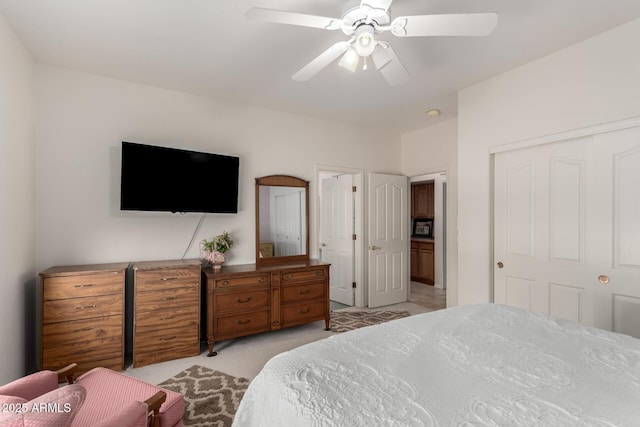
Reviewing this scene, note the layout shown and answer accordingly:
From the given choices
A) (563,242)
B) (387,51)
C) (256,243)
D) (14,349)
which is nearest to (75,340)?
(14,349)

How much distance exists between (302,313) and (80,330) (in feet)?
6.68

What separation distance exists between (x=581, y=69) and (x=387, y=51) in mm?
1729

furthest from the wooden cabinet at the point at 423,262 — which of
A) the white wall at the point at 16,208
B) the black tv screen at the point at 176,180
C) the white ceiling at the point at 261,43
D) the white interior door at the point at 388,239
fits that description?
the white wall at the point at 16,208

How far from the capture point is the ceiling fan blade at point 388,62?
6.44 ft

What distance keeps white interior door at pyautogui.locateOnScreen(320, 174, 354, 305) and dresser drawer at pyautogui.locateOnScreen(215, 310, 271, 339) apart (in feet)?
5.65

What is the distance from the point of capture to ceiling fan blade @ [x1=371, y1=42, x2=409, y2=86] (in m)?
1.96

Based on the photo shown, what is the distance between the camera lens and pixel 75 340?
2.56 m

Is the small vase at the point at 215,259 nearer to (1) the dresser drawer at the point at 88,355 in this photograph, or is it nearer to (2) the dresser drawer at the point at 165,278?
(2) the dresser drawer at the point at 165,278

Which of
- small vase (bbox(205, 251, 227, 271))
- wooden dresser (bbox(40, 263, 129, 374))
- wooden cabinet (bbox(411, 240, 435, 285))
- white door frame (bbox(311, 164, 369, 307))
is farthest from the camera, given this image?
wooden cabinet (bbox(411, 240, 435, 285))

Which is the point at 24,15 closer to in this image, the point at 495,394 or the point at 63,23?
the point at 63,23

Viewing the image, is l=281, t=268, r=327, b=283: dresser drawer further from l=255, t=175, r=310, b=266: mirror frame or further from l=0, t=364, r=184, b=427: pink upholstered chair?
l=0, t=364, r=184, b=427: pink upholstered chair

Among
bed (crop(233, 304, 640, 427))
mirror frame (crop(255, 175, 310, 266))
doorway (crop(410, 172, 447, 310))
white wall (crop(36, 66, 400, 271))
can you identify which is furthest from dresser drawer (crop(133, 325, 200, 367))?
doorway (crop(410, 172, 447, 310))

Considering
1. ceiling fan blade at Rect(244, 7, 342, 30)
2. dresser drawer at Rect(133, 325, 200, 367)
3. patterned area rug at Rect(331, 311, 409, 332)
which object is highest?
ceiling fan blade at Rect(244, 7, 342, 30)

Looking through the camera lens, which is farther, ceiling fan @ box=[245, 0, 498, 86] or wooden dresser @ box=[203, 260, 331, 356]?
wooden dresser @ box=[203, 260, 331, 356]
